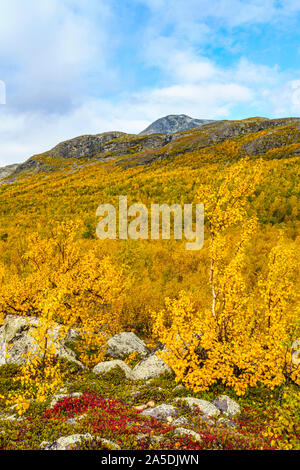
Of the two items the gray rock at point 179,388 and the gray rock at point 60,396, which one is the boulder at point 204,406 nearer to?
the gray rock at point 179,388

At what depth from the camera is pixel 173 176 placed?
159 ft

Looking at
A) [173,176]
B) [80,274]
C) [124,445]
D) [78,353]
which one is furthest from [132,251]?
[173,176]

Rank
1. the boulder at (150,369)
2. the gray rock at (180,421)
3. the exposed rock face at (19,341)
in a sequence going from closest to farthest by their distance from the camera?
the gray rock at (180,421), the boulder at (150,369), the exposed rock face at (19,341)

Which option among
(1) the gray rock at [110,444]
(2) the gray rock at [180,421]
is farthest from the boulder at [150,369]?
(1) the gray rock at [110,444]

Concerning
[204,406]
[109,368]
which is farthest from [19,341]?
[204,406]

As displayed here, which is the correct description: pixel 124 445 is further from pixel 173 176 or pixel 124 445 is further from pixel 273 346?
pixel 173 176

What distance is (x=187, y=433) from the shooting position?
5.75 m

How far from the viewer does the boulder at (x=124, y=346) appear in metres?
14.1

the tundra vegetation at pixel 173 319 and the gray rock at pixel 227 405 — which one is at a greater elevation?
the tundra vegetation at pixel 173 319

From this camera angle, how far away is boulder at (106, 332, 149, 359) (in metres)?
14.1

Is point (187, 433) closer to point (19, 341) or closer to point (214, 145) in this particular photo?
point (19, 341)

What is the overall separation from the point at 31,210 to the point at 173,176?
27.3m

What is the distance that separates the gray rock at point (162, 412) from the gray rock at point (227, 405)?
4.70 ft
